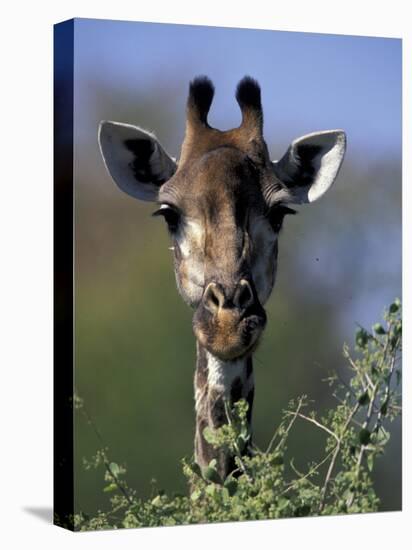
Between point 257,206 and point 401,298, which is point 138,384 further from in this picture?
point 401,298

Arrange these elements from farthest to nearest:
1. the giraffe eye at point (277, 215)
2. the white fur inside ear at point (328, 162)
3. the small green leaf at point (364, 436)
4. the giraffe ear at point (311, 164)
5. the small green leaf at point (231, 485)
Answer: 1. the small green leaf at point (364, 436)
2. the white fur inside ear at point (328, 162)
3. the giraffe ear at point (311, 164)
4. the giraffe eye at point (277, 215)
5. the small green leaf at point (231, 485)

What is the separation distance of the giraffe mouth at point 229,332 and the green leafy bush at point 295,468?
1.48 feet

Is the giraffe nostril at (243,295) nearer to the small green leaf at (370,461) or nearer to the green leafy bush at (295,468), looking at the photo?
the green leafy bush at (295,468)

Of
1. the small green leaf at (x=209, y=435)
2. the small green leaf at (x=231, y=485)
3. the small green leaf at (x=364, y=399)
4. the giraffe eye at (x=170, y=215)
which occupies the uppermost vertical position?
the giraffe eye at (x=170, y=215)

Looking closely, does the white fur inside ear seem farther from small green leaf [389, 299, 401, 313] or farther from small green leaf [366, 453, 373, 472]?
small green leaf [366, 453, 373, 472]

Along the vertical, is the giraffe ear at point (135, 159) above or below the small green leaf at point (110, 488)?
above

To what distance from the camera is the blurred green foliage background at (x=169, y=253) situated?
11555 millimetres

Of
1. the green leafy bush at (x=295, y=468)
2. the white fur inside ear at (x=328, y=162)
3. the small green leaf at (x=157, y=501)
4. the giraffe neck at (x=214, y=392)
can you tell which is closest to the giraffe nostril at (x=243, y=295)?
the giraffe neck at (x=214, y=392)

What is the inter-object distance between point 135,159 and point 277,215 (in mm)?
1233

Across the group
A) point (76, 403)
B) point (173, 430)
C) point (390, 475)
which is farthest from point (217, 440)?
point (390, 475)

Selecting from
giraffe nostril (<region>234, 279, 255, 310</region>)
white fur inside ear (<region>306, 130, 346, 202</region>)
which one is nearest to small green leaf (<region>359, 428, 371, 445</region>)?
giraffe nostril (<region>234, 279, 255, 310</region>)

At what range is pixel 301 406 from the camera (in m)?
12.5

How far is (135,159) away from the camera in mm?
11852

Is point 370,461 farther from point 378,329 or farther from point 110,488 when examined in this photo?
point 110,488
